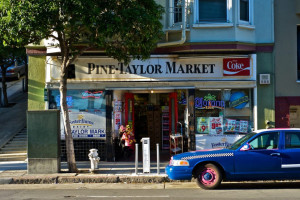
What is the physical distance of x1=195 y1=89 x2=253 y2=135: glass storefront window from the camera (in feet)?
→ 48.1

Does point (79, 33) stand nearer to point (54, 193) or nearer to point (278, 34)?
point (54, 193)

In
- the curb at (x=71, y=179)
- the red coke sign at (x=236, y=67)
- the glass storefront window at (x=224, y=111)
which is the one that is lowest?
the curb at (x=71, y=179)

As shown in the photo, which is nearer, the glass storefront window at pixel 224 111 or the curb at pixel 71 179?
the curb at pixel 71 179

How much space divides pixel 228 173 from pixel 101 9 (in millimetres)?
5787

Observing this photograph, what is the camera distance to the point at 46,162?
12.1 m

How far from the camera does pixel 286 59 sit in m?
14.8

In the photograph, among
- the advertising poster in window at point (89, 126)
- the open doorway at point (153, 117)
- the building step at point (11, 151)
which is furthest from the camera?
the open doorway at point (153, 117)

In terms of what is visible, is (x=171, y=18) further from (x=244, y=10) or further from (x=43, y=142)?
(x=43, y=142)

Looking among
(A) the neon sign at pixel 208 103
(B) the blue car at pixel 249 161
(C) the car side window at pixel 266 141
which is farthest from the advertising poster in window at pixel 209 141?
(C) the car side window at pixel 266 141

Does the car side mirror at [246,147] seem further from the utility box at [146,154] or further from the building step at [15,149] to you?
the building step at [15,149]

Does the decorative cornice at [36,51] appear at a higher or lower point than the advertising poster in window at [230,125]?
higher

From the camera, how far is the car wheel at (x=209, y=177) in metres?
9.75

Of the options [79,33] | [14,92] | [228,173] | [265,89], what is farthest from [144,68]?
[14,92]

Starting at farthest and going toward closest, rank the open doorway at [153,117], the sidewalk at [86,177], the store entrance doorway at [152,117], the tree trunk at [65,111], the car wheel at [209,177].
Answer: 1. the store entrance doorway at [152,117]
2. the open doorway at [153,117]
3. the tree trunk at [65,111]
4. the sidewalk at [86,177]
5. the car wheel at [209,177]
